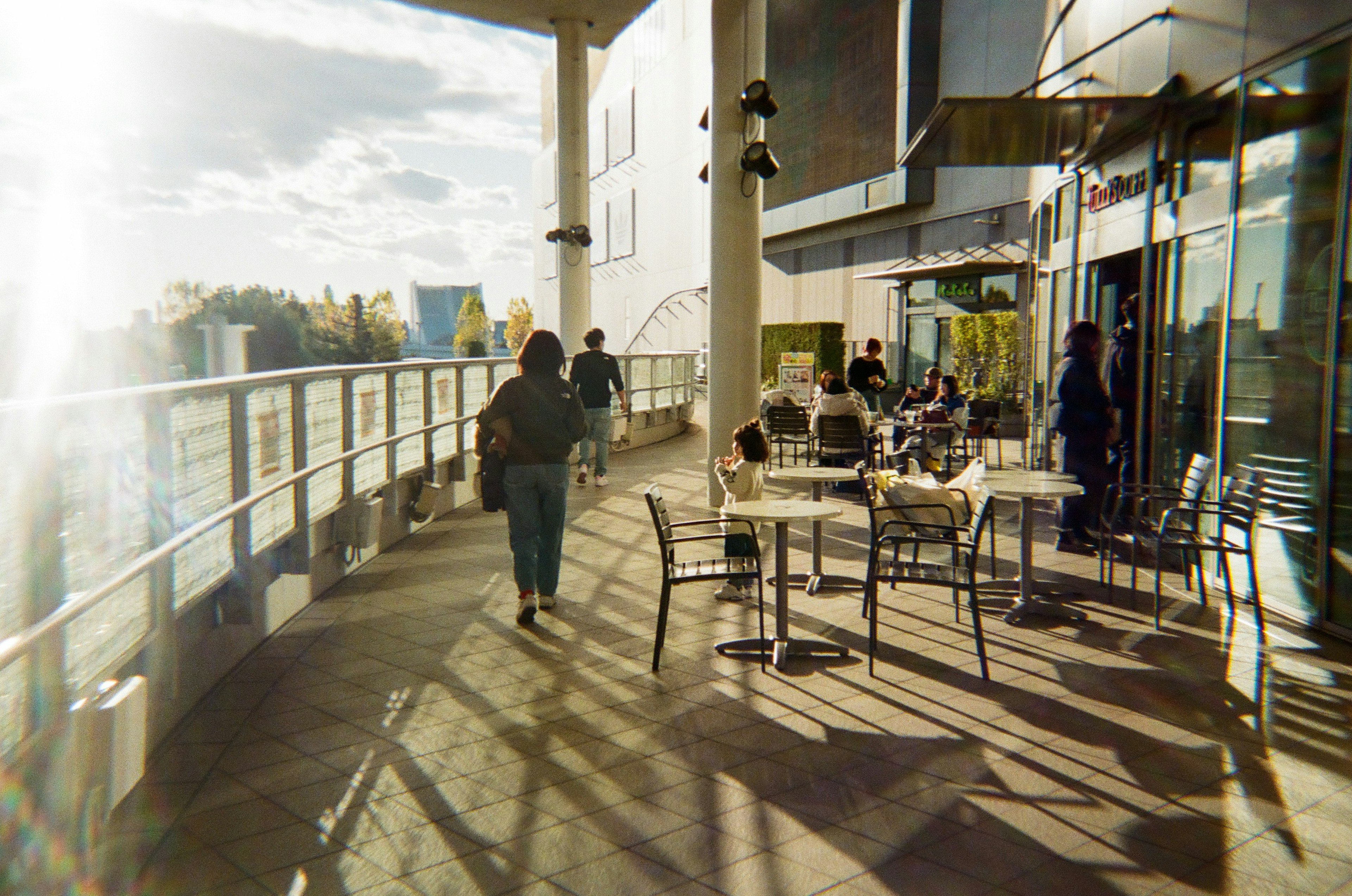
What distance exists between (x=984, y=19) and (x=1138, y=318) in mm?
15638

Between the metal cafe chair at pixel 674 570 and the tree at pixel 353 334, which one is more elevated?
the tree at pixel 353 334

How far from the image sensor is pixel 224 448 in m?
4.80

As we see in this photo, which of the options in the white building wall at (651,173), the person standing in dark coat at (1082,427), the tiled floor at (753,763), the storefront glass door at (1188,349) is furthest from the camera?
the white building wall at (651,173)

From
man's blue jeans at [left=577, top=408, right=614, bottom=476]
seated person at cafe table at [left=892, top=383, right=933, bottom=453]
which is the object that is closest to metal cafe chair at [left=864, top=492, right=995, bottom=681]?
man's blue jeans at [left=577, top=408, right=614, bottom=476]

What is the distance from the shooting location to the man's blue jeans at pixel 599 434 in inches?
423

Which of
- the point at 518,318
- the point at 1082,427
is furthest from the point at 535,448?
the point at 518,318

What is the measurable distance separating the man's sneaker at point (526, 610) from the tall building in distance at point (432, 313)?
133840 millimetres

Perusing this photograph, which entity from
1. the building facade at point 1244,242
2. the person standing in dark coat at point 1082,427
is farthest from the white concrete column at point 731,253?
the person standing in dark coat at point 1082,427

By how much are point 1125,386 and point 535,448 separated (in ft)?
17.6

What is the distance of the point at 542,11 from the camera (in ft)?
53.9

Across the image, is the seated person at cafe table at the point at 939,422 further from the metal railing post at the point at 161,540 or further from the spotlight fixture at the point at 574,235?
the metal railing post at the point at 161,540

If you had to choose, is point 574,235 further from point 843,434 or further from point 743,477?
point 743,477

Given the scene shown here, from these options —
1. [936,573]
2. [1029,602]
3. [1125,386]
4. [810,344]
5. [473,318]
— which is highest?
[473,318]

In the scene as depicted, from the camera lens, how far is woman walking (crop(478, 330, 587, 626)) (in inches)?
230
